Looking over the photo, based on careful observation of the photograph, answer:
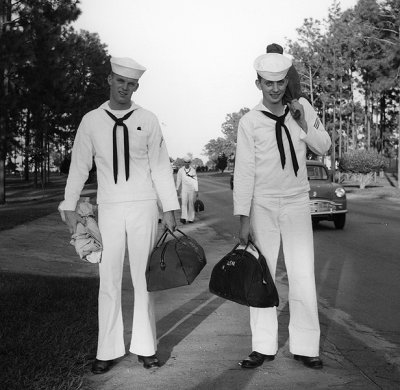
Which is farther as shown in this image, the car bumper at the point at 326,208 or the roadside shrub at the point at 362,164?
the roadside shrub at the point at 362,164

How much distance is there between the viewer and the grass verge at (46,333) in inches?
145

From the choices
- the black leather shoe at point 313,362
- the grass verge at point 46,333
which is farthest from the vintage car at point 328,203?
the black leather shoe at point 313,362

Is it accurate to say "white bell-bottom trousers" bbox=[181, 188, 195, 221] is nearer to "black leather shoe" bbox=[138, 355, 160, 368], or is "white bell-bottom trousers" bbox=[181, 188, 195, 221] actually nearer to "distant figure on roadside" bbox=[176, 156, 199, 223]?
"distant figure on roadside" bbox=[176, 156, 199, 223]

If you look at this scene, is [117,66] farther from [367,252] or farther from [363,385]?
[367,252]

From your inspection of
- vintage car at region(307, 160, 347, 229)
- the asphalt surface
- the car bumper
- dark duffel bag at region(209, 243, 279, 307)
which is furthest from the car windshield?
dark duffel bag at region(209, 243, 279, 307)

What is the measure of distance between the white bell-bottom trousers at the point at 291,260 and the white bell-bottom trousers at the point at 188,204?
12.7 meters

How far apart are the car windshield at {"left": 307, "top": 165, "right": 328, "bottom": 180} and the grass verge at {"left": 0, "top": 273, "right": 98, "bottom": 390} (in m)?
9.44

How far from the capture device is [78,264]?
9305 mm

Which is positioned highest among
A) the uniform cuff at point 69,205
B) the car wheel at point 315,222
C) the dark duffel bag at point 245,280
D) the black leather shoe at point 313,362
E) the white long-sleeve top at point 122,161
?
the white long-sleeve top at point 122,161

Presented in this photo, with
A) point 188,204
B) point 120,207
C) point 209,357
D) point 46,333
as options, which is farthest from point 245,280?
point 188,204

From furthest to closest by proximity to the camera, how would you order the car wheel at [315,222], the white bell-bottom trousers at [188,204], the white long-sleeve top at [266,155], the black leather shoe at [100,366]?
the white bell-bottom trousers at [188,204]
the car wheel at [315,222]
the white long-sleeve top at [266,155]
the black leather shoe at [100,366]

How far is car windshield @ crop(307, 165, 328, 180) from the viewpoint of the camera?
15.5 m

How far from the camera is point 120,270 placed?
4.07 metres

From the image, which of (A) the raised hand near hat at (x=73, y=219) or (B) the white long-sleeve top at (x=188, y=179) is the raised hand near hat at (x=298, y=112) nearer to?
(A) the raised hand near hat at (x=73, y=219)
